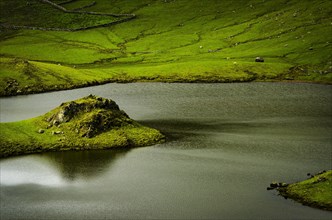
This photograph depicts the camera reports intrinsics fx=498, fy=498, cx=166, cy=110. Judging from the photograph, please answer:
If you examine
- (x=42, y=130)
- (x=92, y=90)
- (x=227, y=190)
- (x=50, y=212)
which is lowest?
(x=50, y=212)

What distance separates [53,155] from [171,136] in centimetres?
2521

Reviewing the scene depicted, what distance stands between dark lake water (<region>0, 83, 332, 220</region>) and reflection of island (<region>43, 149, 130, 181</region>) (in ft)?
0.54

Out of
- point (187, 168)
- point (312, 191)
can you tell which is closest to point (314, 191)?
point (312, 191)

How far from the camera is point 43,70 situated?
555ft

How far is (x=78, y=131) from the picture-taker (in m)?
95.8

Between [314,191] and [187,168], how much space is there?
69.1 ft

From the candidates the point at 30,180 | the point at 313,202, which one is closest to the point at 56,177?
the point at 30,180

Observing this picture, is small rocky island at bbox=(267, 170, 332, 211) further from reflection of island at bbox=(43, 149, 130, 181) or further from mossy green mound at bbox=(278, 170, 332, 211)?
reflection of island at bbox=(43, 149, 130, 181)

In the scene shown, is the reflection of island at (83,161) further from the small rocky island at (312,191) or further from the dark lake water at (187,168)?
the small rocky island at (312,191)

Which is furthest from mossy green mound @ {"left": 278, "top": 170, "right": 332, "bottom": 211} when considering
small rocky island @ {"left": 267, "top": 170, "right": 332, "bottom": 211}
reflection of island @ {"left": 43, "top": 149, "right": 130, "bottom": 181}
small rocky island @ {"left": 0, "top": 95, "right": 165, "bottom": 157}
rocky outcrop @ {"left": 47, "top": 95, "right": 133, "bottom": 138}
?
rocky outcrop @ {"left": 47, "top": 95, "right": 133, "bottom": 138}

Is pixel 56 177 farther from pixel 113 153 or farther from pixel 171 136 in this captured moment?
pixel 171 136

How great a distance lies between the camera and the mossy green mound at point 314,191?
210ft

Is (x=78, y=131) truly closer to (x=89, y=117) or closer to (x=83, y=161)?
(x=89, y=117)

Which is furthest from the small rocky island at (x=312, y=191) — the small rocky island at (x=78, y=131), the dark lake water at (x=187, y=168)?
the small rocky island at (x=78, y=131)
